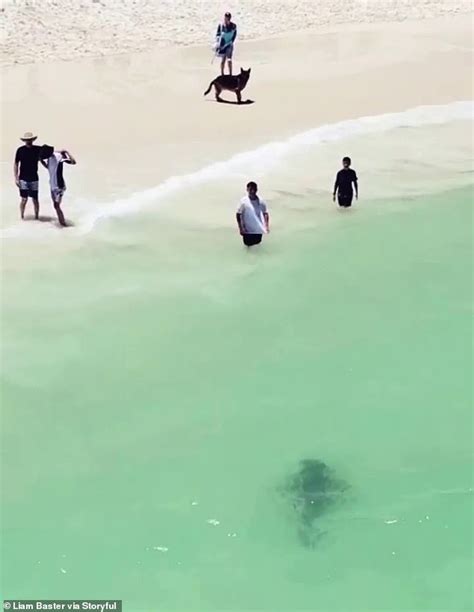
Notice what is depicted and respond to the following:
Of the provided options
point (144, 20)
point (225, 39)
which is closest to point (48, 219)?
point (225, 39)

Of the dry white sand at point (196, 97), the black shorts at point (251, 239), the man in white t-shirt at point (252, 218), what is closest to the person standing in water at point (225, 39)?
the dry white sand at point (196, 97)

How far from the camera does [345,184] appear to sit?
47.8 ft

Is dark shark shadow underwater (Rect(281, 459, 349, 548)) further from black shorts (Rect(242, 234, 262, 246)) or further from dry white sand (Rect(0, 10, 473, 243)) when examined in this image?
dry white sand (Rect(0, 10, 473, 243))

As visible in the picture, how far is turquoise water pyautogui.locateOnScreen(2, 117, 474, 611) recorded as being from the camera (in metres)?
8.24

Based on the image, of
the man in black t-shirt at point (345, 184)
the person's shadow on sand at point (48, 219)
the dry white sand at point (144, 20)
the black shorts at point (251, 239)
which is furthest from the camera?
the dry white sand at point (144, 20)

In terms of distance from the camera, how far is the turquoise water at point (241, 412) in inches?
324

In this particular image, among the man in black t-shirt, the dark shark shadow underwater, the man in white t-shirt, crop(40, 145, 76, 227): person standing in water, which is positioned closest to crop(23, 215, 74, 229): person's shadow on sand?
crop(40, 145, 76, 227): person standing in water

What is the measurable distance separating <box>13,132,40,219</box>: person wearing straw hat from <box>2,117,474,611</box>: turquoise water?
1110 millimetres

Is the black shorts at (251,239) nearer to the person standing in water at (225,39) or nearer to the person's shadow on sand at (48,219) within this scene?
the person's shadow on sand at (48,219)

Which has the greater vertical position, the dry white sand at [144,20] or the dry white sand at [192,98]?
the dry white sand at [144,20]

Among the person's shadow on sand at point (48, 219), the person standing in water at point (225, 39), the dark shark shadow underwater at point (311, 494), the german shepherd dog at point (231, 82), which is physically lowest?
the dark shark shadow underwater at point (311, 494)

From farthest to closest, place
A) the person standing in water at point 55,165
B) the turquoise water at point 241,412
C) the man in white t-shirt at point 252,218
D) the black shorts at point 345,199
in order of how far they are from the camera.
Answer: the black shorts at point 345,199
the person standing in water at point 55,165
the man in white t-shirt at point 252,218
the turquoise water at point 241,412

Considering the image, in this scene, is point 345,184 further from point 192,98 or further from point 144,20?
point 144,20

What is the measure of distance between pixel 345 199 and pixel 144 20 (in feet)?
35.4
